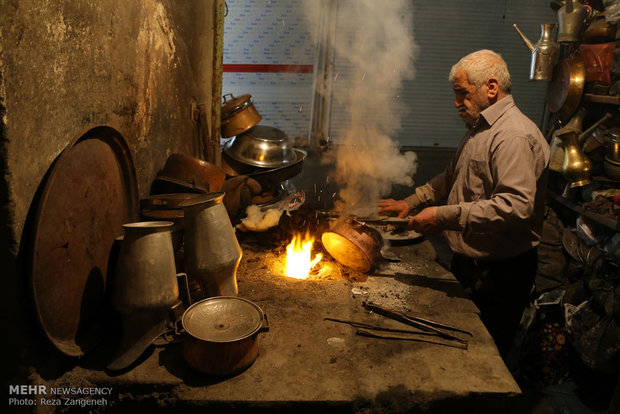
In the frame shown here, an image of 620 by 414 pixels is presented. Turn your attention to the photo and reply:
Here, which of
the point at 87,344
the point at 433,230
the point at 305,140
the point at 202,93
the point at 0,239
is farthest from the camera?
the point at 305,140

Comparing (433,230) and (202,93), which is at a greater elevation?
(202,93)

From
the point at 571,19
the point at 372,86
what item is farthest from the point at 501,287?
the point at 372,86

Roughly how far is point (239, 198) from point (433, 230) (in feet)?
7.19

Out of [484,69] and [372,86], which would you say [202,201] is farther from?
[372,86]

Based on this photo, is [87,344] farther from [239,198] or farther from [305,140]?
[305,140]

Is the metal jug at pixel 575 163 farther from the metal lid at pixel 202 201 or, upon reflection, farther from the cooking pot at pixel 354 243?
the metal lid at pixel 202 201

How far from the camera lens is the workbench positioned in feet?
8.09

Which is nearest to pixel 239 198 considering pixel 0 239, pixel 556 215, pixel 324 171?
pixel 0 239

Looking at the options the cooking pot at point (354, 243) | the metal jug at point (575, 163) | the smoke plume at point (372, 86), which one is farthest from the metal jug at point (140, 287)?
the smoke plume at point (372, 86)

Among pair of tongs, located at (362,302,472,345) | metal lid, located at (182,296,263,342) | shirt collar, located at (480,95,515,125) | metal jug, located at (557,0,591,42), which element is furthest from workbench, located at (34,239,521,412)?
metal jug, located at (557,0,591,42)

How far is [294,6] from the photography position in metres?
7.93

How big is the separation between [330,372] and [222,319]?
0.72 m

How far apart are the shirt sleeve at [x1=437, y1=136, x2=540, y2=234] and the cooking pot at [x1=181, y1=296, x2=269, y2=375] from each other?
1.72m

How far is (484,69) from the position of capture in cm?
368
